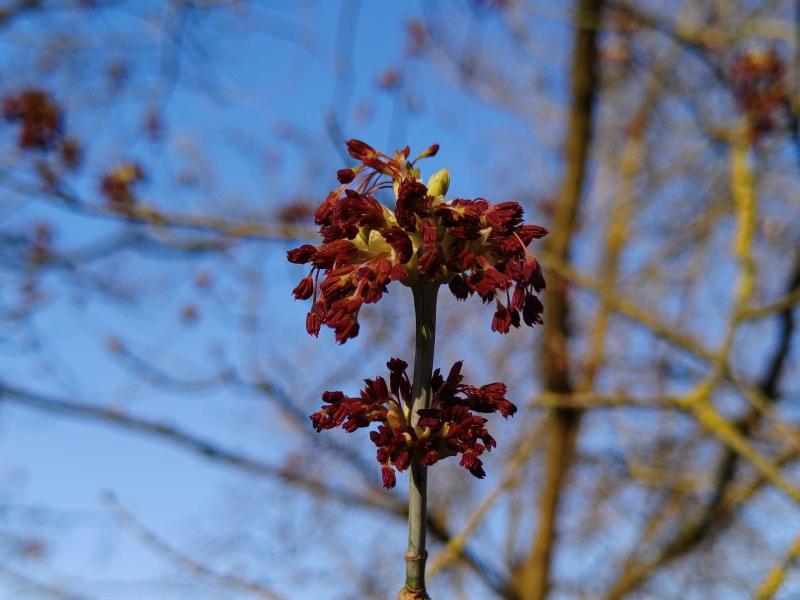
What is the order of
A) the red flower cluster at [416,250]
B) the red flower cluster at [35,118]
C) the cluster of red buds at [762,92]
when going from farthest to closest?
the cluster of red buds at [762,92] → the red flower cluster at [35,118] → the red flower cluster at [416,250]

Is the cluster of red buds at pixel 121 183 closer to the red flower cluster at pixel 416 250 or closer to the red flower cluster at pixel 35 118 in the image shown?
the red flower cluster at pixel 35 118

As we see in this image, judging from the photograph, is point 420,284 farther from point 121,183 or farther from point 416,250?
point 121,183

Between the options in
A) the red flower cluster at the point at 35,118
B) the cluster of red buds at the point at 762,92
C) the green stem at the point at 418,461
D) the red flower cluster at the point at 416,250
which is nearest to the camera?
the green stem at the point at 418,461

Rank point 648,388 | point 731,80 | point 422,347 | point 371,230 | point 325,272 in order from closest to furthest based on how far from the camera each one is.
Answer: point 422,347, point 371,230, point 325,272, point 731,80, point 648,388

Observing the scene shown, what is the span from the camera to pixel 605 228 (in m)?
9.34

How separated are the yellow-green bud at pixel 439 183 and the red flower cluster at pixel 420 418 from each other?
26 cm

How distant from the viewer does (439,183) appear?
1.22m

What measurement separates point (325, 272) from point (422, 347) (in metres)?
0.31

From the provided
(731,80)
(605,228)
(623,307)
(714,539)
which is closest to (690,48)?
(731,80)

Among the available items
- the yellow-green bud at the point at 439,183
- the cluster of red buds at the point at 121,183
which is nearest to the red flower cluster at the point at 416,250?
the yellow-green bud at the point at 439,183

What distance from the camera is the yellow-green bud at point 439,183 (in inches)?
48.0

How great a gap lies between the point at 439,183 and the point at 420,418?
14.3 inches

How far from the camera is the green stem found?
3.36 feet

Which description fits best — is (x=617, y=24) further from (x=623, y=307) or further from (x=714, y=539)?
(x=714, y=539)
